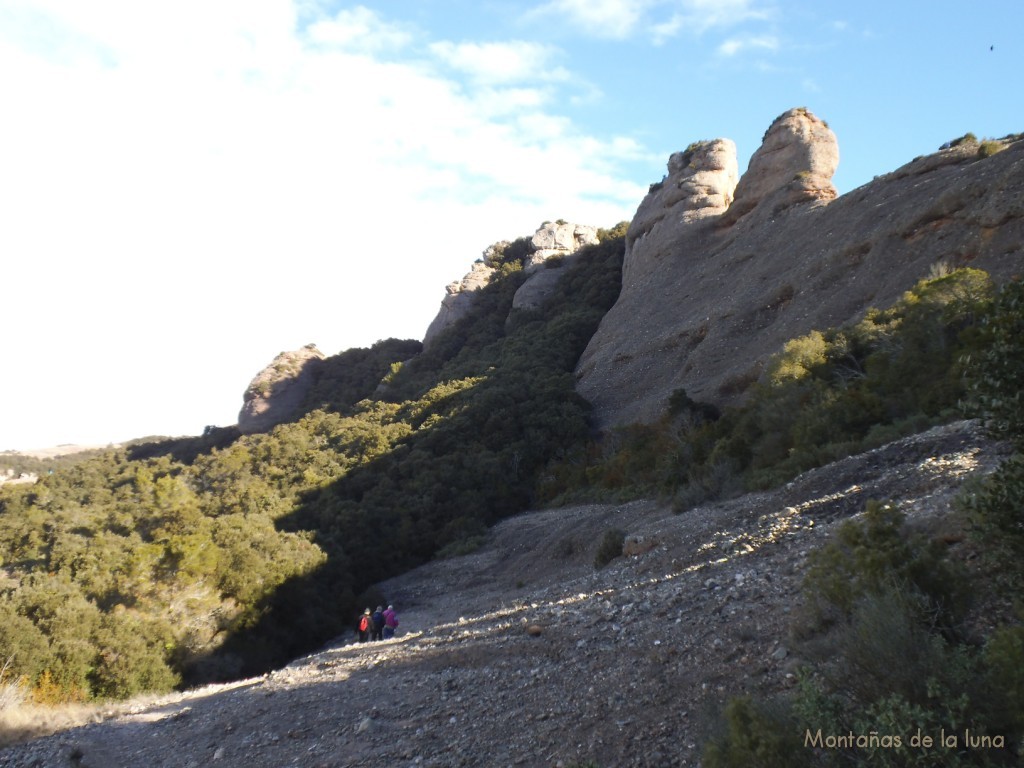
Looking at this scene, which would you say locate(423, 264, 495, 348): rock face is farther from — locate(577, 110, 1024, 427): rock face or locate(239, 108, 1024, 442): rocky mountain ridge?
locate(577, 110, 1024, 427): rock face

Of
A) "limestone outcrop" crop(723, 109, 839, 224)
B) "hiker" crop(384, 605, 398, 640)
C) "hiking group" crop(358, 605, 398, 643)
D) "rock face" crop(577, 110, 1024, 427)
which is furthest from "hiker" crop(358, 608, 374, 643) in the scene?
"limestone outcrop" crop(723, 109, 839, 224)

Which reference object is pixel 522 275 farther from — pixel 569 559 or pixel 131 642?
pixel 131 642

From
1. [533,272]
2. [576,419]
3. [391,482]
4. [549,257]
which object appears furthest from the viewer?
[549,257]

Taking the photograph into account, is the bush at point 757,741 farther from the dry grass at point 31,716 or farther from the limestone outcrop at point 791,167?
the limestone outcrop at point 791,167

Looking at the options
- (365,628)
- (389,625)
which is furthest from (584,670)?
(365,628)

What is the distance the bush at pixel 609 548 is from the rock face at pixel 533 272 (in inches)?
1295

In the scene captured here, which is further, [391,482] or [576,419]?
[576,419]

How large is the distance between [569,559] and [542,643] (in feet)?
28.9

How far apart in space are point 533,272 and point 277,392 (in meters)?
18.6

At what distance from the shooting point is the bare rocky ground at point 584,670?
18.7 ft

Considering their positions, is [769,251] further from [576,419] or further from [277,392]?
[277,392]

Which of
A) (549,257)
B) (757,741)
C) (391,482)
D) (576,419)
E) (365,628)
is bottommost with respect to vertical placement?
(365,628)

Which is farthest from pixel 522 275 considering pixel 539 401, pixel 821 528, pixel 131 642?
pixel 821 528

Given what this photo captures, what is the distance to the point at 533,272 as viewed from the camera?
50.2 metres
